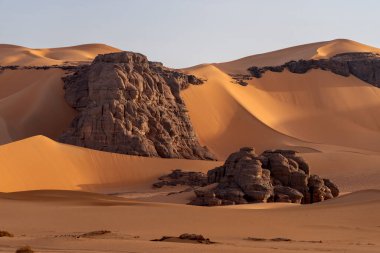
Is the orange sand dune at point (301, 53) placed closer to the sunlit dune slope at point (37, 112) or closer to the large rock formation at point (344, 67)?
the large rock formation at point (344, 67)

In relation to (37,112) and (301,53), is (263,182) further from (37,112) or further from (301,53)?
(301,53)

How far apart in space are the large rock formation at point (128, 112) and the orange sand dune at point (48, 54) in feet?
109

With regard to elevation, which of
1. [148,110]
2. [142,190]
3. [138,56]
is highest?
[138,56]

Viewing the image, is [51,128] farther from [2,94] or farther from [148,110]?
[2,94]

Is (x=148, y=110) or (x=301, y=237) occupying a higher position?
(x=148, y=110)

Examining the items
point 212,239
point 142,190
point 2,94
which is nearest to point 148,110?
point 142,190

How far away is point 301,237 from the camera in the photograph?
16.8 meters

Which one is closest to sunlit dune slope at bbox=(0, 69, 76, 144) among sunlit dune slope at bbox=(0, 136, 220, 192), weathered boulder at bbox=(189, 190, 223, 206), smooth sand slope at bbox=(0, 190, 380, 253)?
sunlit dune slope at bbox=(0, 136, 220, 192)

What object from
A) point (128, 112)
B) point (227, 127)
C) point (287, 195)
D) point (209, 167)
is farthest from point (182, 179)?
point (227, 127)

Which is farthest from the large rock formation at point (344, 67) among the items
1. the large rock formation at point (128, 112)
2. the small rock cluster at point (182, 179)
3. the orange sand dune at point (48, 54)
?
the small rock cluster at point (182, 179)

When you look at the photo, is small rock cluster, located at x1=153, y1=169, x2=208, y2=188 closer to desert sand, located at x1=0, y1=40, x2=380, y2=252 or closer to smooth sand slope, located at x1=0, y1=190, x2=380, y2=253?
desert sand, located at x1=0, y1=40, x2=380, y2=252

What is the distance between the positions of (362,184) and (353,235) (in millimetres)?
19166

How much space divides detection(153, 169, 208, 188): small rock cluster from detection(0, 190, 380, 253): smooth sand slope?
11.7m

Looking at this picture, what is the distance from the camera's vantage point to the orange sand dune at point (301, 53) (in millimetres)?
79188
